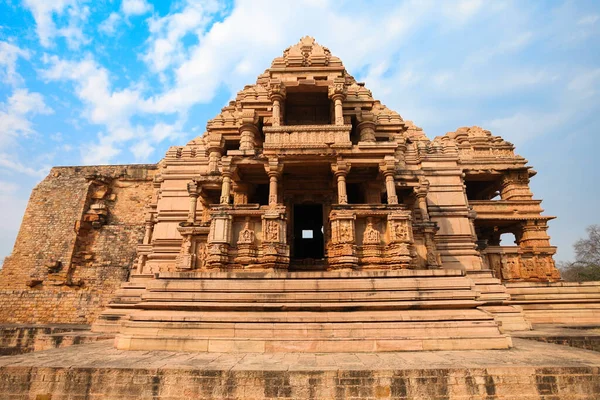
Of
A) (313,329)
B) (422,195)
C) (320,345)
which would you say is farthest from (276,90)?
(320,345)

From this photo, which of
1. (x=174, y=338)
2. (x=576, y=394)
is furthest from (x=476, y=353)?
(x=174, y=338)

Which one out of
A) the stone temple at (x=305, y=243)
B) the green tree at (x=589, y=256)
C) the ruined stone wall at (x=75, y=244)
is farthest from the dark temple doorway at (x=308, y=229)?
the green tree at (x=589, y=256)

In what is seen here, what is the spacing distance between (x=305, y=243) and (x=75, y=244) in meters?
18.6

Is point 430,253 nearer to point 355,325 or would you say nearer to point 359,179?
point 359,179

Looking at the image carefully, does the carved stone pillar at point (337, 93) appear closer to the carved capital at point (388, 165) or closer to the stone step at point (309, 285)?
the carved capital at point (388, 165)

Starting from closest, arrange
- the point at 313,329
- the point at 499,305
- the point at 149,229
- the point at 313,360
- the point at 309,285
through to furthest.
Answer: the point at 313,360, the point at 313,329, the point at 309,285, the point at 499,305, the point at 149,229

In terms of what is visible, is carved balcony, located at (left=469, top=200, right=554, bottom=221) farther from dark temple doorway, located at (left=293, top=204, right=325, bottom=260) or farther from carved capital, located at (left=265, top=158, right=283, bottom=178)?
carved capital, located at (left=265, top=158, right=283, bottom=178)

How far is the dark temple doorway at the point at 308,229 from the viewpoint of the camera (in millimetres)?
16575

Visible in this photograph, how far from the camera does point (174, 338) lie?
699 cm

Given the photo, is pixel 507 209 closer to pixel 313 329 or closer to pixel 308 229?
pixel 308 229

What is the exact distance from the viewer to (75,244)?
25.5 meters

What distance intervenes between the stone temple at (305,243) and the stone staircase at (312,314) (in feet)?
0.11

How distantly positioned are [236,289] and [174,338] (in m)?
1.64

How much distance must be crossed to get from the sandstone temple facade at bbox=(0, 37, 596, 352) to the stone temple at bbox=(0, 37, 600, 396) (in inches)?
1.9
